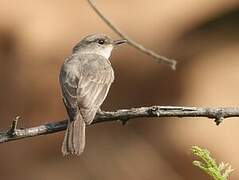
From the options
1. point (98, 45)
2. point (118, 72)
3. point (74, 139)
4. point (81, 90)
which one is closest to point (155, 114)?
point (74, 139)

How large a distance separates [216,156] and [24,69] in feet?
9.92

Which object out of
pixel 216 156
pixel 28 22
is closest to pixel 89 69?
pixel 216 156

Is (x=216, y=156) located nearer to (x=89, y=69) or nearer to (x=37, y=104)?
(x=37, y=104)

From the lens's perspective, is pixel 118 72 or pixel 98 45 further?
pixel 118 72

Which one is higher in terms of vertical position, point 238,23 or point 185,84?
point 238,23

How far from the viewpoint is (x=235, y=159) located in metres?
10.1

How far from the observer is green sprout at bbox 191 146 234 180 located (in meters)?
3.19

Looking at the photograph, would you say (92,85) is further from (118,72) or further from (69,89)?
(118,72)

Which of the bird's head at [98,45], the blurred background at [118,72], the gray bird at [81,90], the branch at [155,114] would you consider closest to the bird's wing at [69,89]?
the gray bird at [81,90]

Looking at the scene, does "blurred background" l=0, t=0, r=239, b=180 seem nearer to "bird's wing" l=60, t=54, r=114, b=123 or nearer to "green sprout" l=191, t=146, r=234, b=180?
"bird's wing" l=60, t=54, r=114, b=123

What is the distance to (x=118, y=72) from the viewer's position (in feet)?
35.3

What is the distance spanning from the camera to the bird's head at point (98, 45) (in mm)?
8266

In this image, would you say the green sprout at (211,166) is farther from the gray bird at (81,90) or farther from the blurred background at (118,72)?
the blurred background at (118,72)

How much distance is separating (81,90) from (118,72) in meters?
4.38
